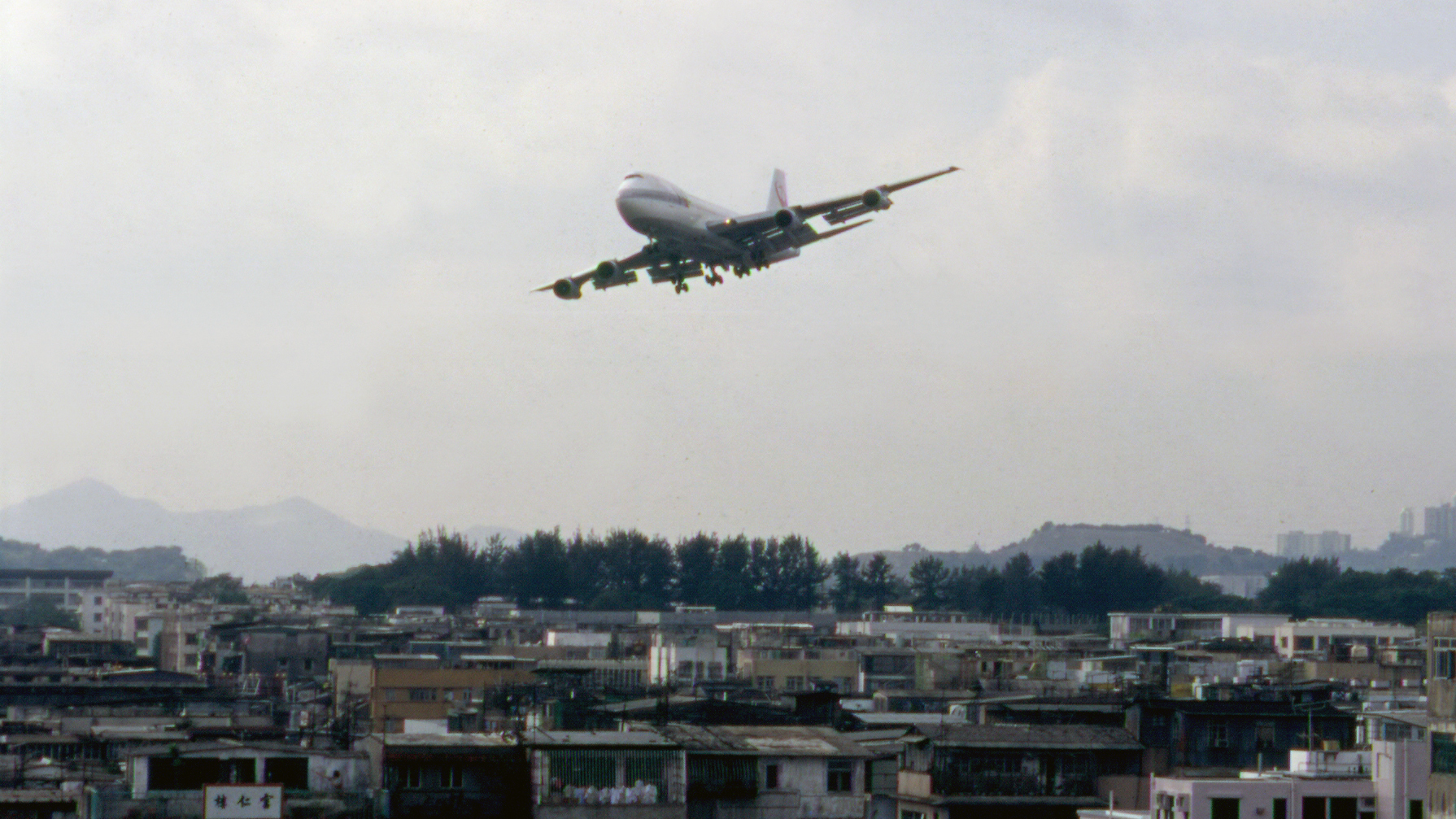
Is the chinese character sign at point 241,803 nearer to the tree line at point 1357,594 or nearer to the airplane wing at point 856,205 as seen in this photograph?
the airplane wing at point 856,205

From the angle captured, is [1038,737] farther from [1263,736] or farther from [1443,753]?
[1443,753]

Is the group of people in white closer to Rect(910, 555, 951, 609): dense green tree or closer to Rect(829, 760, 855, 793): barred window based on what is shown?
Rect(829, 760, 855, 793): barred window

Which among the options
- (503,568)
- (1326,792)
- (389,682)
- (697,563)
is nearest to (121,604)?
(503,568)

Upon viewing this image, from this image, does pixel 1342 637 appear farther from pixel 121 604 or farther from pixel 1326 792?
pixel 121 604

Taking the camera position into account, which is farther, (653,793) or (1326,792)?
(653,793)

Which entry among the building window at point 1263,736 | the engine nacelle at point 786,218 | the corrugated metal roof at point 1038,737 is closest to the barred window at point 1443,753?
the corrugated metal roof at point 1038,737
